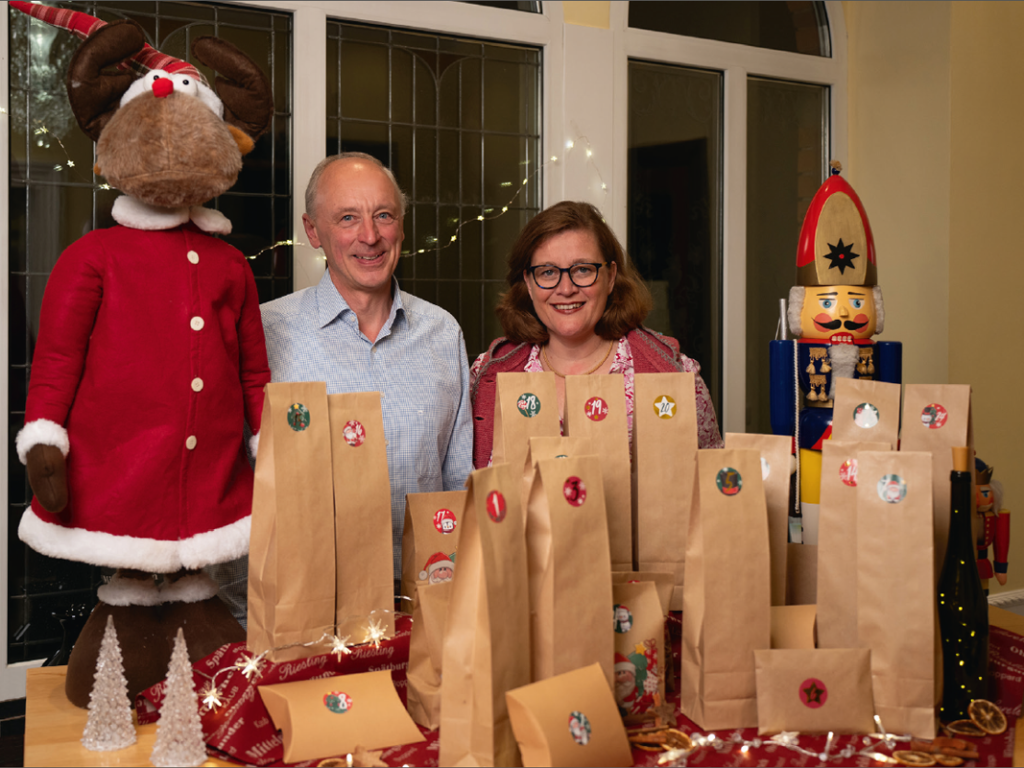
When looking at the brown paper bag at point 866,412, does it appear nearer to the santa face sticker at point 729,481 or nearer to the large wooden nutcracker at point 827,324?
the santa face sticker at point 729,481

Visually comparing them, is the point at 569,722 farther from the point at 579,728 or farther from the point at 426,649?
the point at 426,649

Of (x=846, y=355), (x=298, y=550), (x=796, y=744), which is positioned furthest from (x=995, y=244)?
(x=298, y=550)

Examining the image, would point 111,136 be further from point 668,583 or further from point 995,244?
point 995,244

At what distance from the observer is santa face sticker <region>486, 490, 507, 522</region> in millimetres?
845

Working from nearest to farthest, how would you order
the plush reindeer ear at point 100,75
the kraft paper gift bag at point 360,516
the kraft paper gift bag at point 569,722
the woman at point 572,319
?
the kraft paper gift bag at point 569,722 → the kraft paper gift bag at point 360,516 → the plush reindeer ear at point 100,75 → the woman at point 572,319

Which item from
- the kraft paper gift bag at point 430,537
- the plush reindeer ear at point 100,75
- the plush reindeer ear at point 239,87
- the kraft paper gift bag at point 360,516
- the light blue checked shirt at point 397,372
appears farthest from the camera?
the light blue checked shirt at point 397,372

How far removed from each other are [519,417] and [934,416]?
52 centimetres

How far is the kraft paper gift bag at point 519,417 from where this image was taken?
1.13 meters

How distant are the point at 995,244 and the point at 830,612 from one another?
2.26 m

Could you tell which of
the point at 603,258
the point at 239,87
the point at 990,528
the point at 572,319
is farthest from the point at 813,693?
the point at 239,87

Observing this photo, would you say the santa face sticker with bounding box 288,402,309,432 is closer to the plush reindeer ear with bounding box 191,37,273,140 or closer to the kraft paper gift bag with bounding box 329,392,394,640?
the kraft paper gift bag with bounding box 329,392,394,640

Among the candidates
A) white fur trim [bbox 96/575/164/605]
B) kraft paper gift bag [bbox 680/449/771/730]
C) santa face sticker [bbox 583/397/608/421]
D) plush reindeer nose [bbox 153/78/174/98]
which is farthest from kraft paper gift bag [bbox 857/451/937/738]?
plush reindeer nose [bbox 153/78/174/98]

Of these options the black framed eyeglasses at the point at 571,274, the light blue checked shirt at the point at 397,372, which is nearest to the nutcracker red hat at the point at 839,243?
the black framed eyeglasses at the point at 571,274

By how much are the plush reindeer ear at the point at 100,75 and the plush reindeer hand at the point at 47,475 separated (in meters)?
0.46
